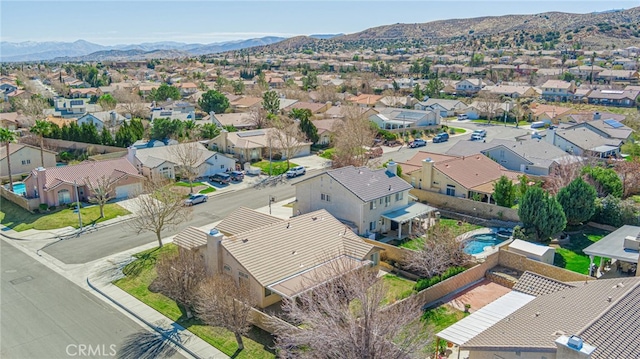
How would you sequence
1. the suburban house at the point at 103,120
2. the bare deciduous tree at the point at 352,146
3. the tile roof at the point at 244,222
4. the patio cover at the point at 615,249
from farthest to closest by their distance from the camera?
the suburban house at the point at 103,120
the bare deciduous tree at the point at 352,146
the tile roof at the point at 244,222
the patio cover at the point at 615,249

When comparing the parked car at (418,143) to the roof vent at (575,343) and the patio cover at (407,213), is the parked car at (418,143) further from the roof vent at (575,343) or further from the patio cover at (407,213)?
the roof vent at (575,343)

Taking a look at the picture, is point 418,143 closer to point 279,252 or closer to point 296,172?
point 296,172

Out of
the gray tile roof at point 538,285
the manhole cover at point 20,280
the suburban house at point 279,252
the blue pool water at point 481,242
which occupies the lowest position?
the blue pool water at point 481,242

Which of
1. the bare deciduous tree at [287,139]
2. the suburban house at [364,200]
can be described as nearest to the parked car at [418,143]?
the bare deciduous tree at [287,139]

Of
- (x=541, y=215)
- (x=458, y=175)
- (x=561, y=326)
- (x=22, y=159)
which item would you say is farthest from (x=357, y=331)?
(x=22, y=159)

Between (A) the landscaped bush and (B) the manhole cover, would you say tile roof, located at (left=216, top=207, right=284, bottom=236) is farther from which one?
(B) the manhole cover

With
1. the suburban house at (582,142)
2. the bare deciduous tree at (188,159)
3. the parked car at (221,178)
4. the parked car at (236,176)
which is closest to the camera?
the bare deciduous tree at (188,159)
